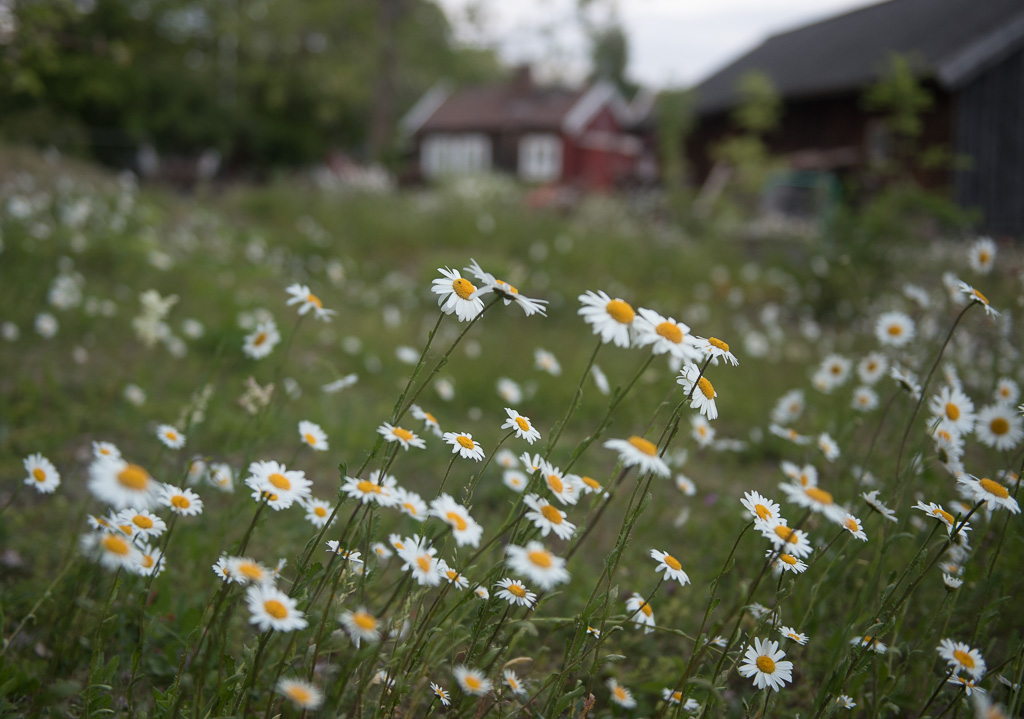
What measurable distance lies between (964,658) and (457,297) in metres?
1.14

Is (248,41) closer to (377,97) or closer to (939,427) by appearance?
(377,97)

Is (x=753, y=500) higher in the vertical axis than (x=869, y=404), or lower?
lower

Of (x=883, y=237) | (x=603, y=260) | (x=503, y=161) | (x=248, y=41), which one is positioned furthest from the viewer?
(x=503, y=161)

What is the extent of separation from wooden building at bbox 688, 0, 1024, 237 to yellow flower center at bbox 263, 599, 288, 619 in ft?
32.8

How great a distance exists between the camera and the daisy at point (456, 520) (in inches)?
40.8

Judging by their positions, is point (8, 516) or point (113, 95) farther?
point (113, 95)

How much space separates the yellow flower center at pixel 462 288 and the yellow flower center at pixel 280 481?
42 cm

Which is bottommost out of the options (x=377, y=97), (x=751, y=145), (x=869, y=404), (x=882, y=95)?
(x=869, y=404)

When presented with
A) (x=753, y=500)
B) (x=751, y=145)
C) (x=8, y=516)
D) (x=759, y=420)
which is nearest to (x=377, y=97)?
(x=751, y=145)

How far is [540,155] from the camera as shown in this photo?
29.6 meters

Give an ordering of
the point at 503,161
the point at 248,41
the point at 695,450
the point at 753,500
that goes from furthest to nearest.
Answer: the point at 503,161 → the point at 248,41 → the point at 695,450 → the point at 753,500

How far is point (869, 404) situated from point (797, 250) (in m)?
6.89

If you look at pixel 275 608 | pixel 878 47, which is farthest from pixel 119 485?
pixel 878 47

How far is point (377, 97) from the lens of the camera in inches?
704
